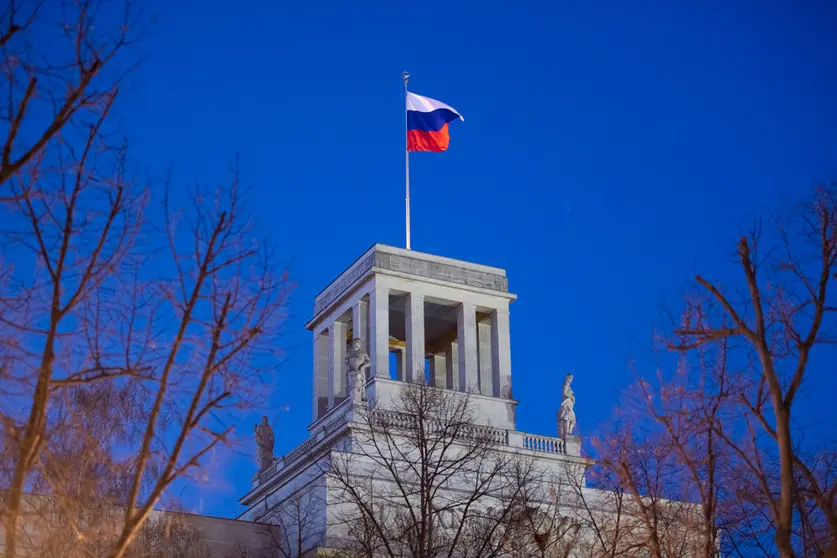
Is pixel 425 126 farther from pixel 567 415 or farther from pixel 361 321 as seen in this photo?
pixel 567 415

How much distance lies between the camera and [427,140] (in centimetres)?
6278

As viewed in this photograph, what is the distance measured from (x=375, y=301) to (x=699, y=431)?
1379 inches

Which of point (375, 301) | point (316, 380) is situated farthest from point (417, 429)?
point (316, 380)

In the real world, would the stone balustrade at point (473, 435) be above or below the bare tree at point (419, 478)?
above

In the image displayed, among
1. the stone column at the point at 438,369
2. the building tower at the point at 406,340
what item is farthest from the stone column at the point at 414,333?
the stone column at the point at 438,369

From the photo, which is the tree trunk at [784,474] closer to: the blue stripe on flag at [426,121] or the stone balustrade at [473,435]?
the stone balustrade at [473,435]

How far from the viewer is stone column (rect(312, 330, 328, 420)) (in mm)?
62656

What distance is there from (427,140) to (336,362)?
1210 cm

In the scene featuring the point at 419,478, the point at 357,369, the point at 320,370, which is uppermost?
the point at 320,370

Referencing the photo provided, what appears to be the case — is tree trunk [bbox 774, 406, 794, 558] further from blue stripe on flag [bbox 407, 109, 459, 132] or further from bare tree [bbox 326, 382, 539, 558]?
blue stripe on flag [bbox 407, 109, 459, 132]

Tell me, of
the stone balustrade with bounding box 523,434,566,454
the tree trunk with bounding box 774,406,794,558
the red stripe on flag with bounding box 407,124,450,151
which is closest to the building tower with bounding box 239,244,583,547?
the stone balustrade with bounding box 523,434,566,454

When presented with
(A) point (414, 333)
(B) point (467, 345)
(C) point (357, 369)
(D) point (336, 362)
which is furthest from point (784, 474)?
(D) point (336, 362)

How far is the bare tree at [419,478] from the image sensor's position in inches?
1629

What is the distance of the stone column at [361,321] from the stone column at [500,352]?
647cm
